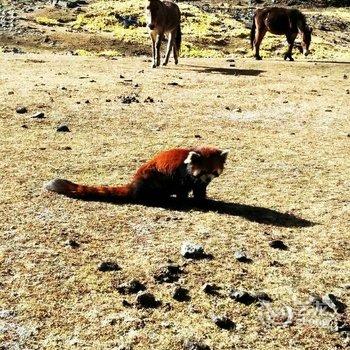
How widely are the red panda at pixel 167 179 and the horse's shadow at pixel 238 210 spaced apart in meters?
0.13

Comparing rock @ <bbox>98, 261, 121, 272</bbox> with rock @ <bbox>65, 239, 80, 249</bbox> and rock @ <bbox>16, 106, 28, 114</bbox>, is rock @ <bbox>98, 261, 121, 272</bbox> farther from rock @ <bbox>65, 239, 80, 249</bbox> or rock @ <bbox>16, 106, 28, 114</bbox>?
rock @ <bbox>16, 106, 28, 114</bbox>

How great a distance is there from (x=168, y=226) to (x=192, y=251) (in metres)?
1.08

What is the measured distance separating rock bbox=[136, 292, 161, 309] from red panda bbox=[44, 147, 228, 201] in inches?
113

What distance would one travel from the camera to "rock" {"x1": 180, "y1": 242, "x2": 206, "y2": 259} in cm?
766

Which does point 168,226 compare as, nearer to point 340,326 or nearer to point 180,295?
point 180,295

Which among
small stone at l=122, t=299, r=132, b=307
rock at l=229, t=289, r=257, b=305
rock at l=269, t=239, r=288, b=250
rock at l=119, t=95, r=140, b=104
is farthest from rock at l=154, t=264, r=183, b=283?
rock at l=119, t=95, r=140, b=104

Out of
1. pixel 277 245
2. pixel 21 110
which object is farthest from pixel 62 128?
pixel 277 245

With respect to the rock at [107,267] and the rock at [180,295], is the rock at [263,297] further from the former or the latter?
the rock at [107,267]

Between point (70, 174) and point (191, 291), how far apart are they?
4.93 meters

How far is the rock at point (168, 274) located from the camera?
709 cm

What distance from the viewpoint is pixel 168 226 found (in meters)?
8.69

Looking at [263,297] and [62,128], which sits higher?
[263,297]

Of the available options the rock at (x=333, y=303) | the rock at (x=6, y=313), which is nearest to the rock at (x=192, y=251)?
the rock at (x=333, y=303)

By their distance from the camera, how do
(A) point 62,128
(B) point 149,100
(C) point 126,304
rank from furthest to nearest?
(B) point 149,100, (A) point 62,128, (C) point 126,304
